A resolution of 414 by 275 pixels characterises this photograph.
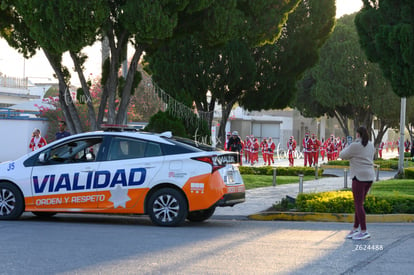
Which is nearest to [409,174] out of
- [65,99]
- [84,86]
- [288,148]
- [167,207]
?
[84,86]

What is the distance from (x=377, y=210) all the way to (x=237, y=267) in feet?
19.6

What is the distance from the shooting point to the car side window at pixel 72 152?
1220 cm

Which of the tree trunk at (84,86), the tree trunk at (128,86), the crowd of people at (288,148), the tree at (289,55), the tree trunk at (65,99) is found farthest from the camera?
the tree at (289,55)

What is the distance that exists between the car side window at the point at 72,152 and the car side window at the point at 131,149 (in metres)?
0.35

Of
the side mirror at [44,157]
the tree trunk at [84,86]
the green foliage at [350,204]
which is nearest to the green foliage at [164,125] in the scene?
the tree trunk at [84,86]

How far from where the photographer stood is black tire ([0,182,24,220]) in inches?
480

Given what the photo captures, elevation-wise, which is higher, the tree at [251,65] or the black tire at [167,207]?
the tree at [251,65]

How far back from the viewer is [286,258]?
A: 859 centimetres

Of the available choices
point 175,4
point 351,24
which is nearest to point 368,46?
point 175,4

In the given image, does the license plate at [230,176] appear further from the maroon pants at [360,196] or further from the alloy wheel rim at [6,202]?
the alloy wheel rim at [6,202]

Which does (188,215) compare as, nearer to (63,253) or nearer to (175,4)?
(63,253)

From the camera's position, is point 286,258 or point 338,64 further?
point 338,64

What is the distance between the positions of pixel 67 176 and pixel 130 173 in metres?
1.14

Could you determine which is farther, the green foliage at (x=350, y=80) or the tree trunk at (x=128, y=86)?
the green foliage at (x=350, y=80)
